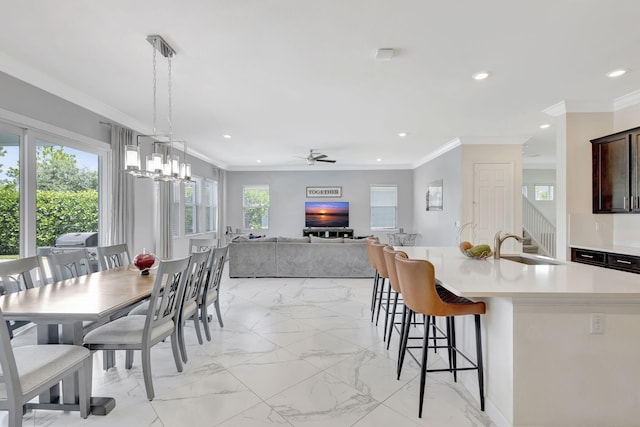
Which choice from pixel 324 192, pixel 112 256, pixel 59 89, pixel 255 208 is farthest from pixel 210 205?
pixel 59 89

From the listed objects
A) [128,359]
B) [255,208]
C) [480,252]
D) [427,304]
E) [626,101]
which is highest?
[626,101]

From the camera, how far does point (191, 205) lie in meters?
7.92

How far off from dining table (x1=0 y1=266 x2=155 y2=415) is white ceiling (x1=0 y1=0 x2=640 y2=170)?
6.75 feet

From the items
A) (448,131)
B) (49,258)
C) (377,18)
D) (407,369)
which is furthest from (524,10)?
(49,258)

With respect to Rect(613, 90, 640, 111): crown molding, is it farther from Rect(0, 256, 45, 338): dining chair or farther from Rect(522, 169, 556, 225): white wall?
Rect(0, 256, 45, 338): dining chair

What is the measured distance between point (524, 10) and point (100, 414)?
4040 millimetres

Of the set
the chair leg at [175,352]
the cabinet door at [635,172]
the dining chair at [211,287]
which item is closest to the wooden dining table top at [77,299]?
the chair leg at [175,352]

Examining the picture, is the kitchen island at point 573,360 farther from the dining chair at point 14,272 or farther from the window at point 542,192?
the window at point 542,192

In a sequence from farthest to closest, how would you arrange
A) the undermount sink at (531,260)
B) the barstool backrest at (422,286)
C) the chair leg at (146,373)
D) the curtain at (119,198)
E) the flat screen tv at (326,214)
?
the flat screen tv at (326,214) → the curtain at (119,198) → the undermount sink at (531,260) → the chair leg at (146,373) → the barstool backrest at (422,286)

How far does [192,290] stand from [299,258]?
3.55 meters

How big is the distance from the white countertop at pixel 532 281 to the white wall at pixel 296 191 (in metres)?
7.27

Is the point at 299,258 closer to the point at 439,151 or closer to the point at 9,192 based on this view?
the point at 439,151

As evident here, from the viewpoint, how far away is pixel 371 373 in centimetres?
268

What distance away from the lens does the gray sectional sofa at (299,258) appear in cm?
638
